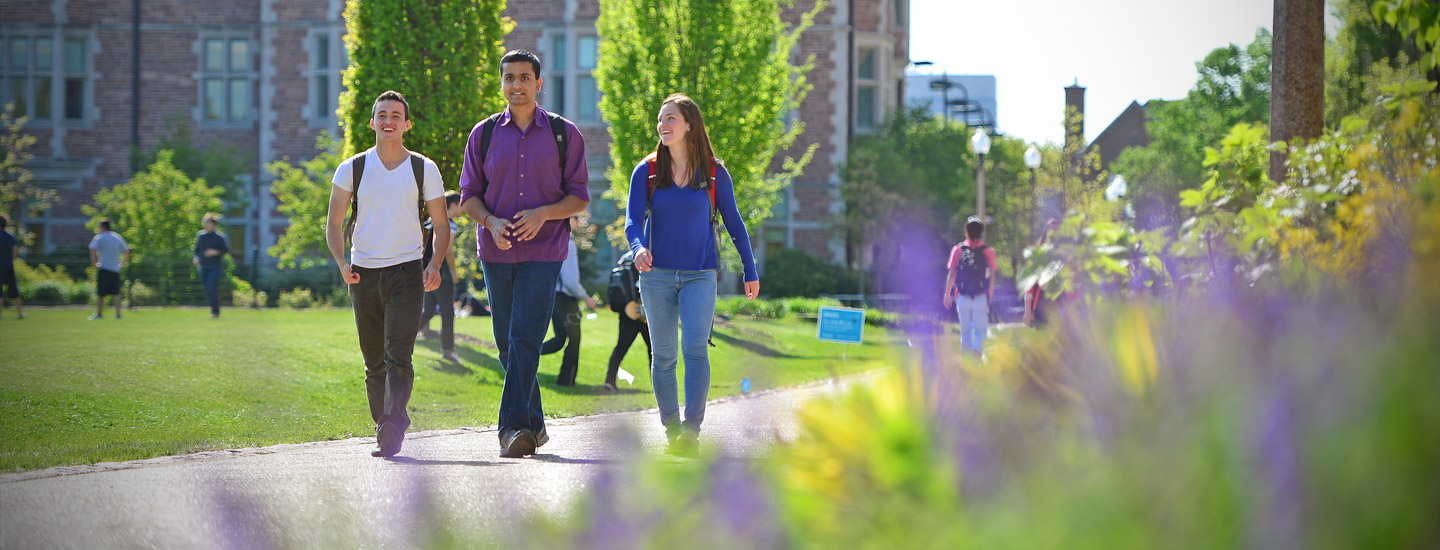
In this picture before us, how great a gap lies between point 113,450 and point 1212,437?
5995 millimetres

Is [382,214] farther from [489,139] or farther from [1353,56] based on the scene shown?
[1353,56]

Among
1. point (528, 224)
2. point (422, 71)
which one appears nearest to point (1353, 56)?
point (422, 71)

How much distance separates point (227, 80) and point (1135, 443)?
36898 millimetres

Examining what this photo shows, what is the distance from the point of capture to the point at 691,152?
629cm

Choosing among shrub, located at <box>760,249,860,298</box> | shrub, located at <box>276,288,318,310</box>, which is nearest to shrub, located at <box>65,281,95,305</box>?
shrub, located at <box>276,288,318,310</box>

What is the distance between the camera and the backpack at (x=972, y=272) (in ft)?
40.7

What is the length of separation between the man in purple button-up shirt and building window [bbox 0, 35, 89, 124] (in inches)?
1335

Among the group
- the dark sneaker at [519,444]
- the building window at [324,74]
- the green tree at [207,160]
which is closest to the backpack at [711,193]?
the dark sneaker at [519,444]

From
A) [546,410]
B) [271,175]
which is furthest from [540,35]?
[546,410]

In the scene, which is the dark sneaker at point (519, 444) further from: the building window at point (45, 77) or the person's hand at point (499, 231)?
the building window at point (45, 77)

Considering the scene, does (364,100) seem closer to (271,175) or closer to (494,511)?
(494,511)

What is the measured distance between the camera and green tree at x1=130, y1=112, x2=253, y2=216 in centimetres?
3272

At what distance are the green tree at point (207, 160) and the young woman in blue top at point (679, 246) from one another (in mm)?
29038

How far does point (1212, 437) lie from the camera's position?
6.30 feet
